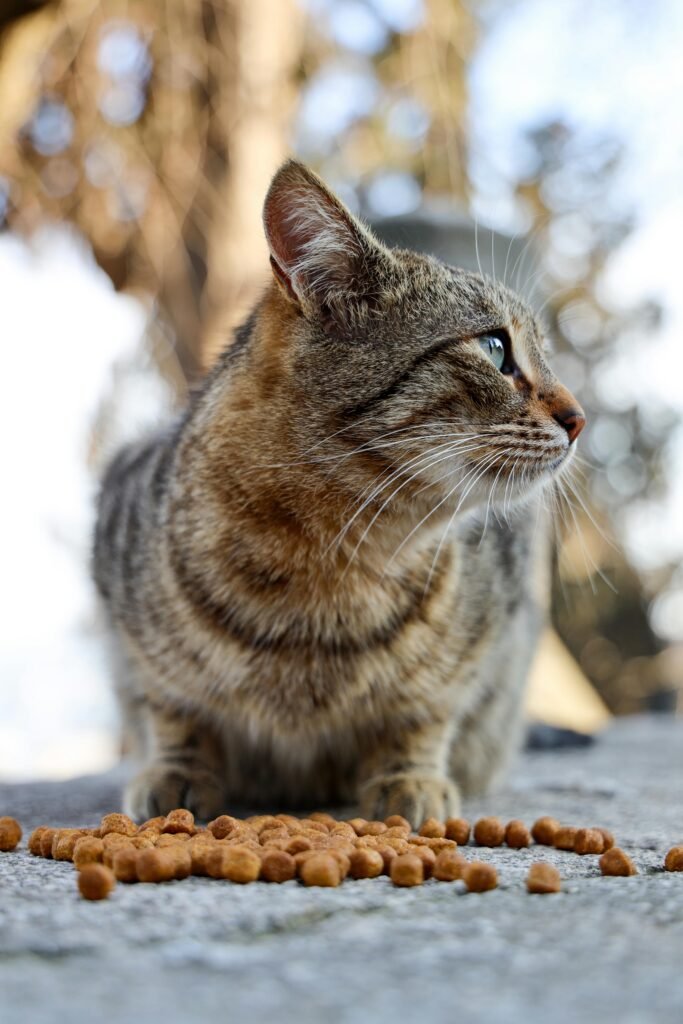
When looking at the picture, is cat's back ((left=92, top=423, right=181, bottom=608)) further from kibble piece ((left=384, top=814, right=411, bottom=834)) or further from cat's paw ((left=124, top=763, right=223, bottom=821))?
kibble piece ((left=384, top=814, right=411, bottom=834))

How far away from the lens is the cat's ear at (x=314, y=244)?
1.89 metres

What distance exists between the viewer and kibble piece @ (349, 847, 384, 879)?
4.56ft

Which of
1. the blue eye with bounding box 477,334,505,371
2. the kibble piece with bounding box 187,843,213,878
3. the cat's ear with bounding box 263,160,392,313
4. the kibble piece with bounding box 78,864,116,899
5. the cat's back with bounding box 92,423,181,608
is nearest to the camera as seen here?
the kibble piece with bounding box 78,864,116,899

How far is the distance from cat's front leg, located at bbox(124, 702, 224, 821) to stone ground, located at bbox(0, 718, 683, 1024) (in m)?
0.56

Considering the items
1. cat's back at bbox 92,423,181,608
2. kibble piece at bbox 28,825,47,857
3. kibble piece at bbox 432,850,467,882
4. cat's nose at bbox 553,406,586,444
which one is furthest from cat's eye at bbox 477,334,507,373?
kibble piece at bbox 28,825,47,857

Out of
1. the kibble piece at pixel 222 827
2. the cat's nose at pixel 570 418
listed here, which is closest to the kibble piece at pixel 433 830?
the kibble piece at pixel 222 827

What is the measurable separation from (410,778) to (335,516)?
0.60 metres

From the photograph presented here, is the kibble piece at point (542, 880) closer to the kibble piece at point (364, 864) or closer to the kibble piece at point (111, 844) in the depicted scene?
the kibble piece at point (364, 864)

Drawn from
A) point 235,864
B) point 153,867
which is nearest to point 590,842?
point 235,864

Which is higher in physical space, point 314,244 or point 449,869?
point 314,244

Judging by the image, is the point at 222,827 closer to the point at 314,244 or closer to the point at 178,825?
the point at 178,825

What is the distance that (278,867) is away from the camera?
1343mm

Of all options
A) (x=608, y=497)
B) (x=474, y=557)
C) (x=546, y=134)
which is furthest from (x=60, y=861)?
(x=608, y=497)

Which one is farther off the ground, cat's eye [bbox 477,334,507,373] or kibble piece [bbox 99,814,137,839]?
cat's eye [bbox 477,334,507,373]
